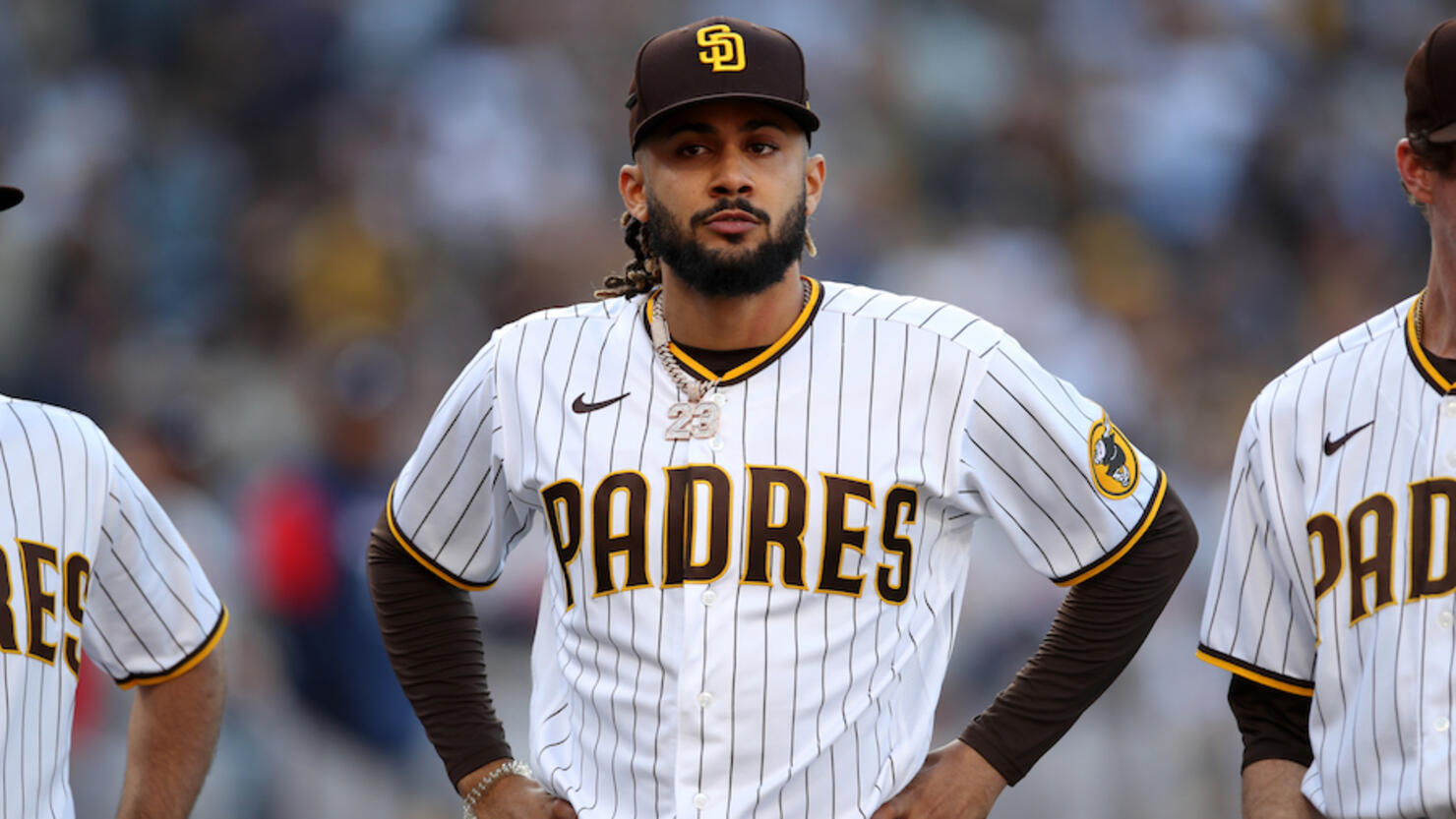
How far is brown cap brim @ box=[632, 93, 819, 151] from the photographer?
2.92m

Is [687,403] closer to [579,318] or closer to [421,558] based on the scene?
[579,318]

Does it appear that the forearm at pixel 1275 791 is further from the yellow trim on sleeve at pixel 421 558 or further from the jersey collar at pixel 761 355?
the yellow trim on sleeve at pixel 421 558

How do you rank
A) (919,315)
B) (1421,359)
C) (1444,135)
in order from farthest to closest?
(919,315)
(1421,359)
(1444,135)

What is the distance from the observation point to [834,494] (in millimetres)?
2881

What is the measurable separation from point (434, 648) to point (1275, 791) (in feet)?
4.83

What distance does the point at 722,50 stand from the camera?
2957 mm

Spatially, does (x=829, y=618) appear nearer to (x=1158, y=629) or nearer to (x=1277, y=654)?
(x=1277, y=654)

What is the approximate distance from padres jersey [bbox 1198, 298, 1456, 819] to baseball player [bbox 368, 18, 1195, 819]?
0.48ft

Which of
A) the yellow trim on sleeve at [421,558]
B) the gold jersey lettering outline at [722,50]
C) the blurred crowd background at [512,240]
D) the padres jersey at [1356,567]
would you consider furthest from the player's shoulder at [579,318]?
the blurred crowd background at [512,240]

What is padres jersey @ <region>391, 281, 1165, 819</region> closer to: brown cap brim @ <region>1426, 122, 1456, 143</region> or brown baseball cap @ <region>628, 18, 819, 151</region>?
brown baseball cap @ <region>628, 18, 819, 151</region>

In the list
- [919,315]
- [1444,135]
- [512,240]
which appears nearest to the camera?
[1444,135]

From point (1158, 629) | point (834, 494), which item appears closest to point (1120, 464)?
point (834, 494)

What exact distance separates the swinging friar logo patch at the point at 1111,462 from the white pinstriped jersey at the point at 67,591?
164 centimetres

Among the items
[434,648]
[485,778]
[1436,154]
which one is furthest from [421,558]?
[1436,154]
